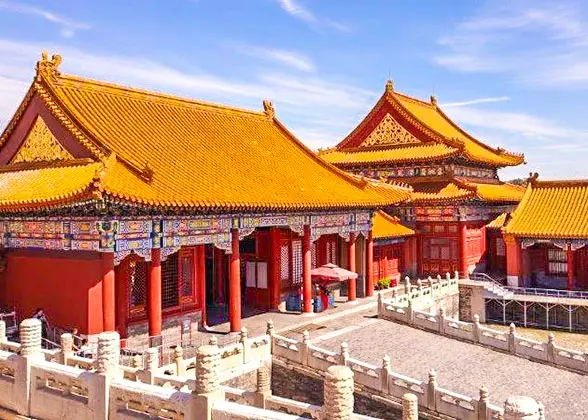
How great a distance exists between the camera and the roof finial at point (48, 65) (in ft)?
63.8

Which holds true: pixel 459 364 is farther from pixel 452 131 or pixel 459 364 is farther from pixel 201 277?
pixel 452 131

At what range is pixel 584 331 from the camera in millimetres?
26844

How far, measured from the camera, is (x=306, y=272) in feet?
78.3

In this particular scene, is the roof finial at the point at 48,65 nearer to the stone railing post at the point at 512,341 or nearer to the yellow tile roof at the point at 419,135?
the stone railing post at the point at 512,341

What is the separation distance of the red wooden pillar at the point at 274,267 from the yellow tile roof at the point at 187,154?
8.05ft

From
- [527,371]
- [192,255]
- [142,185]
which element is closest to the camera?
[142,185]

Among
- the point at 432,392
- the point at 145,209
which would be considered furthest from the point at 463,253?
the point at 145,209

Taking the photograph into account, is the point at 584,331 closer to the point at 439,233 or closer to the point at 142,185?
the point at 439,233

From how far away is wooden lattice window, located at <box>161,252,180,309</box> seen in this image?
20.1 meters

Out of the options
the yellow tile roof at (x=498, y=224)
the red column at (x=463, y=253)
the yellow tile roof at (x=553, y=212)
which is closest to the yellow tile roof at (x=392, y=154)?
the red column at (x=463, y=253)

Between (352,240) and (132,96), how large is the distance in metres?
11.5

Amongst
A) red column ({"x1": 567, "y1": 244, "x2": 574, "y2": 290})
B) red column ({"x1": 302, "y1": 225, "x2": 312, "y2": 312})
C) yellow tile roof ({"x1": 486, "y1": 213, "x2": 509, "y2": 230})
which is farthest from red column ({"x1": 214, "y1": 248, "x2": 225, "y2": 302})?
red column ({"x1": 567, "y1": 244, "x2": 574, "y2": 290})

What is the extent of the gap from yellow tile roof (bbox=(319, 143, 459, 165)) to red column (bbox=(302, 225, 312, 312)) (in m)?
13.6

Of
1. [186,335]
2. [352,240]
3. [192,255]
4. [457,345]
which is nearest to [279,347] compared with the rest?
[186,335]
